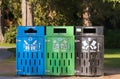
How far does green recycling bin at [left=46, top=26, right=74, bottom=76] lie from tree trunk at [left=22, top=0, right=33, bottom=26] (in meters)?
11.6

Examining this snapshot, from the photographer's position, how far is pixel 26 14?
25266mm

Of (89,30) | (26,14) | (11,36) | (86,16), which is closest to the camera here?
(89,30)

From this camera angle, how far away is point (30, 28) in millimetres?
13234

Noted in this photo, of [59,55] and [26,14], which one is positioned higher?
[26,14]

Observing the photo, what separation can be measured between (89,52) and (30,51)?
1.74 metres

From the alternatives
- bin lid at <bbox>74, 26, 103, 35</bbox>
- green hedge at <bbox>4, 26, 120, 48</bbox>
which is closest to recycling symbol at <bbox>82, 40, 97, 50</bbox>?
bin lid at <bbox>74, 26, 103, 35</bbox>

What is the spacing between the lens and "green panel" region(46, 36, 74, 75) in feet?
42.8

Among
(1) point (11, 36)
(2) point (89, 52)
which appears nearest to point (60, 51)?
(2) point (89, 52)

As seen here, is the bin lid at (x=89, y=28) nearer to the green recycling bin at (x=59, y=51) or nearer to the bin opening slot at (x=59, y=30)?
the green recycling bin at (x=59, y=51)

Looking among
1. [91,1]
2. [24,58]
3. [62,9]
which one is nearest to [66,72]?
[24,58]

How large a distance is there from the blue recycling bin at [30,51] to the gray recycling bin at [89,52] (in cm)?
103

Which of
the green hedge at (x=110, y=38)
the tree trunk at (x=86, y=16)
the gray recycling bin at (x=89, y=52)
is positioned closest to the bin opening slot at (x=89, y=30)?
the gray recycling bin at (x=89, y=52)

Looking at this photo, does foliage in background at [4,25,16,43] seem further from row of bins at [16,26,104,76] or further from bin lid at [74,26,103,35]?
bin lid at [74,26,103,35]

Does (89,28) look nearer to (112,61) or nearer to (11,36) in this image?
(112,61)
